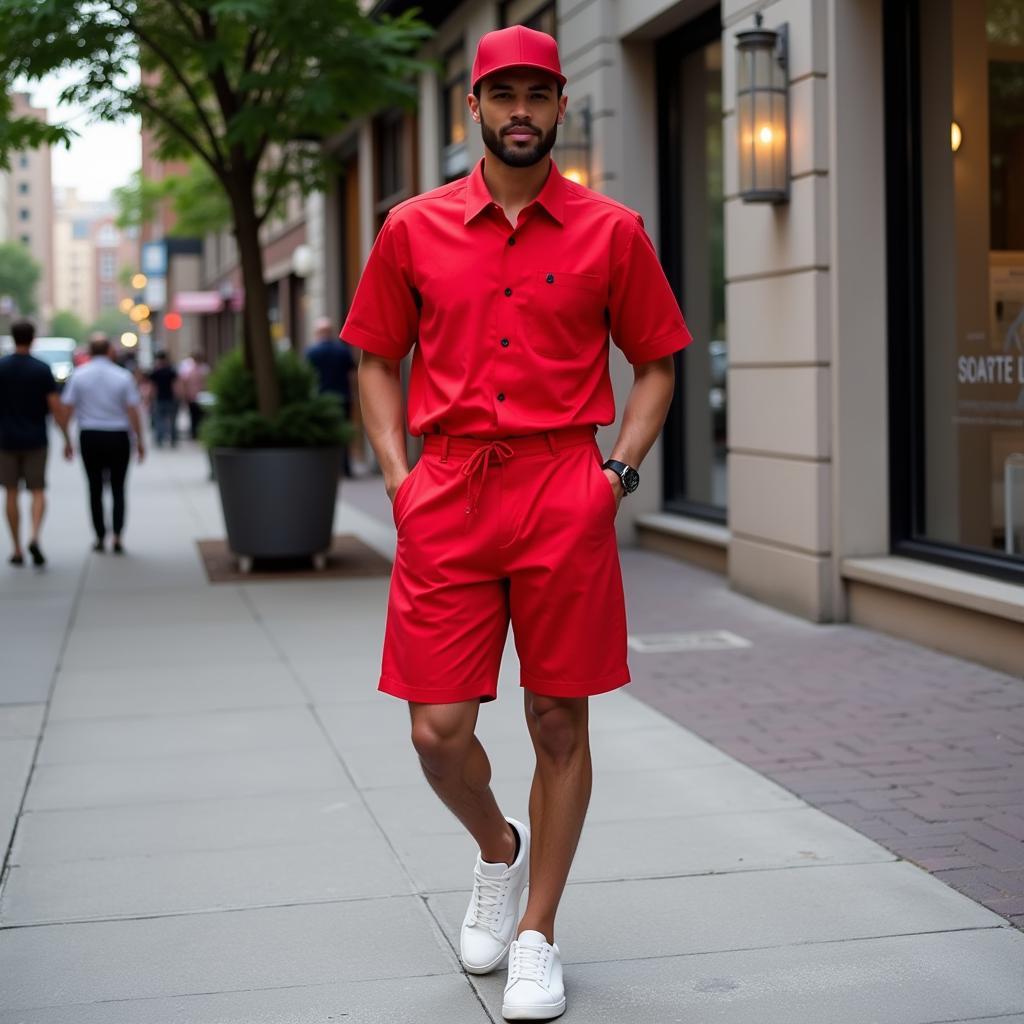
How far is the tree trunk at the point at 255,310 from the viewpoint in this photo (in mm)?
12305

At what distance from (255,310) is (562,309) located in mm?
9246

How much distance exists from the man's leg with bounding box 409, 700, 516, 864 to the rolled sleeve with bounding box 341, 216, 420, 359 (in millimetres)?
843

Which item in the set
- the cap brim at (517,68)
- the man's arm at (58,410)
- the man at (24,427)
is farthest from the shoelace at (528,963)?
the man's arm at (58,410)

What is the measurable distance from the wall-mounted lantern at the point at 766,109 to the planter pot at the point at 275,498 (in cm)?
419

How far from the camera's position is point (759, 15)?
934 centimetres

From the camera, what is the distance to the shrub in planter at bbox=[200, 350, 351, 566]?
11945 mm

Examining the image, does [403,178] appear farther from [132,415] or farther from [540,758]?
[540,758]

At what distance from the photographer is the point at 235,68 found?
13.3m

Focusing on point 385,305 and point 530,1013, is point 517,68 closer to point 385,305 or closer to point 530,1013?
point 385,305

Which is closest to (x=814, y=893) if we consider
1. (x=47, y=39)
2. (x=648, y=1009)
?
(x=648, y=1009)

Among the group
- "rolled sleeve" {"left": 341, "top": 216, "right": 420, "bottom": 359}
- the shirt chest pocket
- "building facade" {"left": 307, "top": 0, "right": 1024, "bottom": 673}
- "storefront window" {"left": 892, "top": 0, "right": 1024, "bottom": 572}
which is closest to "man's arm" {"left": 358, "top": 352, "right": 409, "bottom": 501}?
"rolled sleeve" {"left": 341, "top": 216, "right": 420, "bottom": 359}

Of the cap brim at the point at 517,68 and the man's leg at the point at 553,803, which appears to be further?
the man's leg at the point at 553,803

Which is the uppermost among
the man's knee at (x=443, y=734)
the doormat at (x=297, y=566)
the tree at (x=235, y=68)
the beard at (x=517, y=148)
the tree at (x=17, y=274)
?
the tree at (x=17, y=274)

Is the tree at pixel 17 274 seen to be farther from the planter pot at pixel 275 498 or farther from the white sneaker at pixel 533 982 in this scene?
the white sneaker at pixel 533 982
